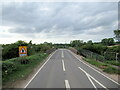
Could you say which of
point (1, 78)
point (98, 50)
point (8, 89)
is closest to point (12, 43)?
point (1, 78)

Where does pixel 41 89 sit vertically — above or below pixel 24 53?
below

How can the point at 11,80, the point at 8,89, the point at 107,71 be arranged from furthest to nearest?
the point at 107,71
the point at 11,80
the point at 8,89

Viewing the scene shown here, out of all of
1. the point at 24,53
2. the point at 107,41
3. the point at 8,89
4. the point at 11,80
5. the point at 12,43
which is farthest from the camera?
the point at 107,41

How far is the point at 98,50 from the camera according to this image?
4262 cm

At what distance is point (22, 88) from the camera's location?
21.4 feet

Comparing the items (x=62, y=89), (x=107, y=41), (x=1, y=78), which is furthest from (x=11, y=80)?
(x=107, y=41)

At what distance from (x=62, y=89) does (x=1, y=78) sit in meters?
4.69

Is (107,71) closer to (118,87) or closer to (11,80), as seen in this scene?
(118,87)

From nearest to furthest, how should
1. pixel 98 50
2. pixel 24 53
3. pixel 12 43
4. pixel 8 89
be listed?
pixel 8 89 < pixel 24 53 < pixel 12 43 < pixel 98 50

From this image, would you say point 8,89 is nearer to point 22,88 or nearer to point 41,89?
point 22,88

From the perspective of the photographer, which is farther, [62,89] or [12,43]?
[12,43]

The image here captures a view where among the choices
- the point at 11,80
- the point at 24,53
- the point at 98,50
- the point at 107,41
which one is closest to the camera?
the point at 11,80

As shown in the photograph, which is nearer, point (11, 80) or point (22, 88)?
point (22, 88)

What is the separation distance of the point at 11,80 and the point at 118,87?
7371mm
